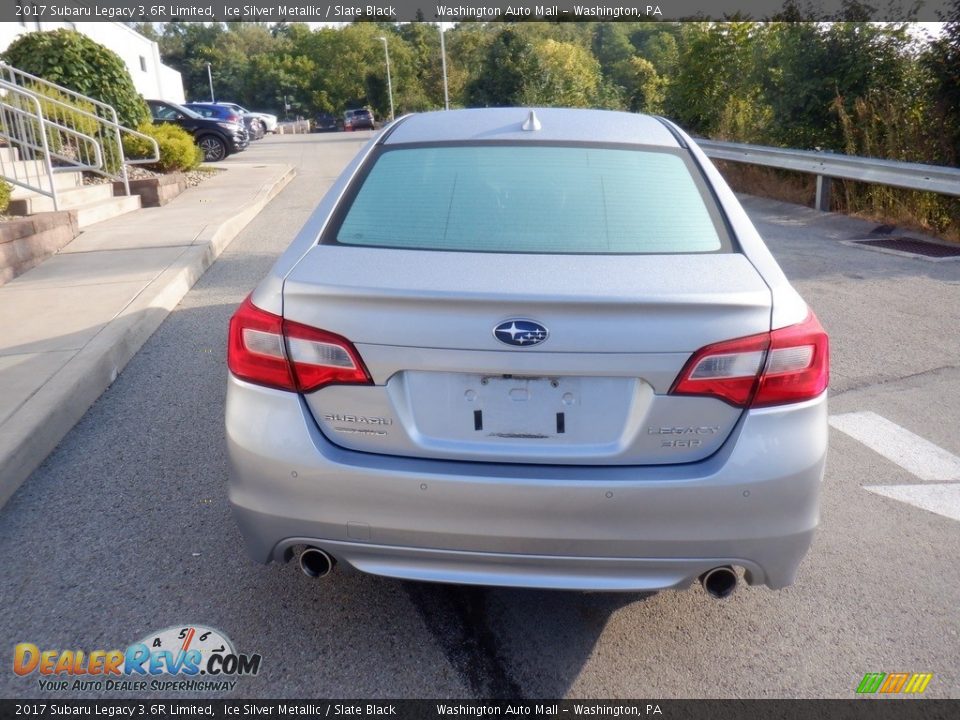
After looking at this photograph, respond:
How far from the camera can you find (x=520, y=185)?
129 inches

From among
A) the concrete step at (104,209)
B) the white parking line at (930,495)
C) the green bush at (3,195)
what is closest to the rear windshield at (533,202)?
the white parking line at (930,495)

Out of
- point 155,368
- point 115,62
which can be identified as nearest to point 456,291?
point 155,368

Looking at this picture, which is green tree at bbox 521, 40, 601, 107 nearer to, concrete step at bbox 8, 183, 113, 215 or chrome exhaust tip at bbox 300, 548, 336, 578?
concrete step at bbox 8, 183, 113, 215

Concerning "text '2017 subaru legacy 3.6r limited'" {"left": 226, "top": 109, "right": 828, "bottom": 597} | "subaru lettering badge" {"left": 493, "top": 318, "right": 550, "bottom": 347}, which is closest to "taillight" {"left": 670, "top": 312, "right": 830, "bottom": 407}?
"text '2017 subaru legacy 3.6r limited'" {"left": 226, "top": 109, "right": 828, "bottom": 597}

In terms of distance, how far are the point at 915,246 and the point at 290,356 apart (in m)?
9.58

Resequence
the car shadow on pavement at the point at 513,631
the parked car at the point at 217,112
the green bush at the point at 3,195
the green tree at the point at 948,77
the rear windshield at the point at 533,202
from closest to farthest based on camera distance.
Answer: the car shadow on pavement at the point at 513,631, the rear windshield at the point at 533,202, the green bush at the point at 3,195, the green tree at the point at 948,77, the parked car at the point at 217,112

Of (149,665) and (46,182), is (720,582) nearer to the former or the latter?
(149,665)

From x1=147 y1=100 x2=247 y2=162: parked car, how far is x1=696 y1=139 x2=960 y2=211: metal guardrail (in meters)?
16.5

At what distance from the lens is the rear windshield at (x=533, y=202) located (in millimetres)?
2975

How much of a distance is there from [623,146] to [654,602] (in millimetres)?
1820

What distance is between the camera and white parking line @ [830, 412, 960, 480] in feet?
14.4

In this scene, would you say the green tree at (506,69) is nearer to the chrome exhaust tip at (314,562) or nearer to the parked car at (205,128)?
the parked car at (205,128)

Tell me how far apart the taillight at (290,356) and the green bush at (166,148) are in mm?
15066

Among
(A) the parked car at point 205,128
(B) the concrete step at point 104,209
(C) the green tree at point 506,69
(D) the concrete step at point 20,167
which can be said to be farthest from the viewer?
(C) the green tree at point 506,69
